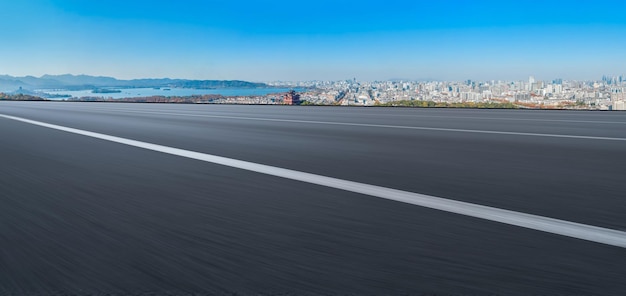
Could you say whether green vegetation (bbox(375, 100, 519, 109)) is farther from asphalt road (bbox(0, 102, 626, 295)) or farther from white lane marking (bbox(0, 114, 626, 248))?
white lane marking (bbox(0, 114, 626, 248))

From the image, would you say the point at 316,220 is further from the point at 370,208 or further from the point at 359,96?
the point at 359,96

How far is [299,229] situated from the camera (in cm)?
184

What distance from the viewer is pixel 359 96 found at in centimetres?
1895

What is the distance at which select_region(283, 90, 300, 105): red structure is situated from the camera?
2012cm

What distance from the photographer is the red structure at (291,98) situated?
2012cm

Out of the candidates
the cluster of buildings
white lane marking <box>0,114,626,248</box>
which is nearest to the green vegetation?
the cluster of buildings

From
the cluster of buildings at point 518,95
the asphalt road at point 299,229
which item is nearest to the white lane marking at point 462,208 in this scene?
the asphalt road at point 299,229

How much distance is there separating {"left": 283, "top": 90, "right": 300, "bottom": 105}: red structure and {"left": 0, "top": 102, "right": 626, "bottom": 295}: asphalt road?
16.3m

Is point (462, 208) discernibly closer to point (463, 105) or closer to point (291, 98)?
point (463, 105)

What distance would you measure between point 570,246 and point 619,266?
0.62 ft

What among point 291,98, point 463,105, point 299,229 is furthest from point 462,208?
point 291,98

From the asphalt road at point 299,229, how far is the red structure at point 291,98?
1625cm

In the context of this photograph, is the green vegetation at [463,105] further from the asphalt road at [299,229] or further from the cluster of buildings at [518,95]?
the asphalt road at [299,229]

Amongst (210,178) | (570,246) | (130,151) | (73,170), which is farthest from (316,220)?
(130,151)
